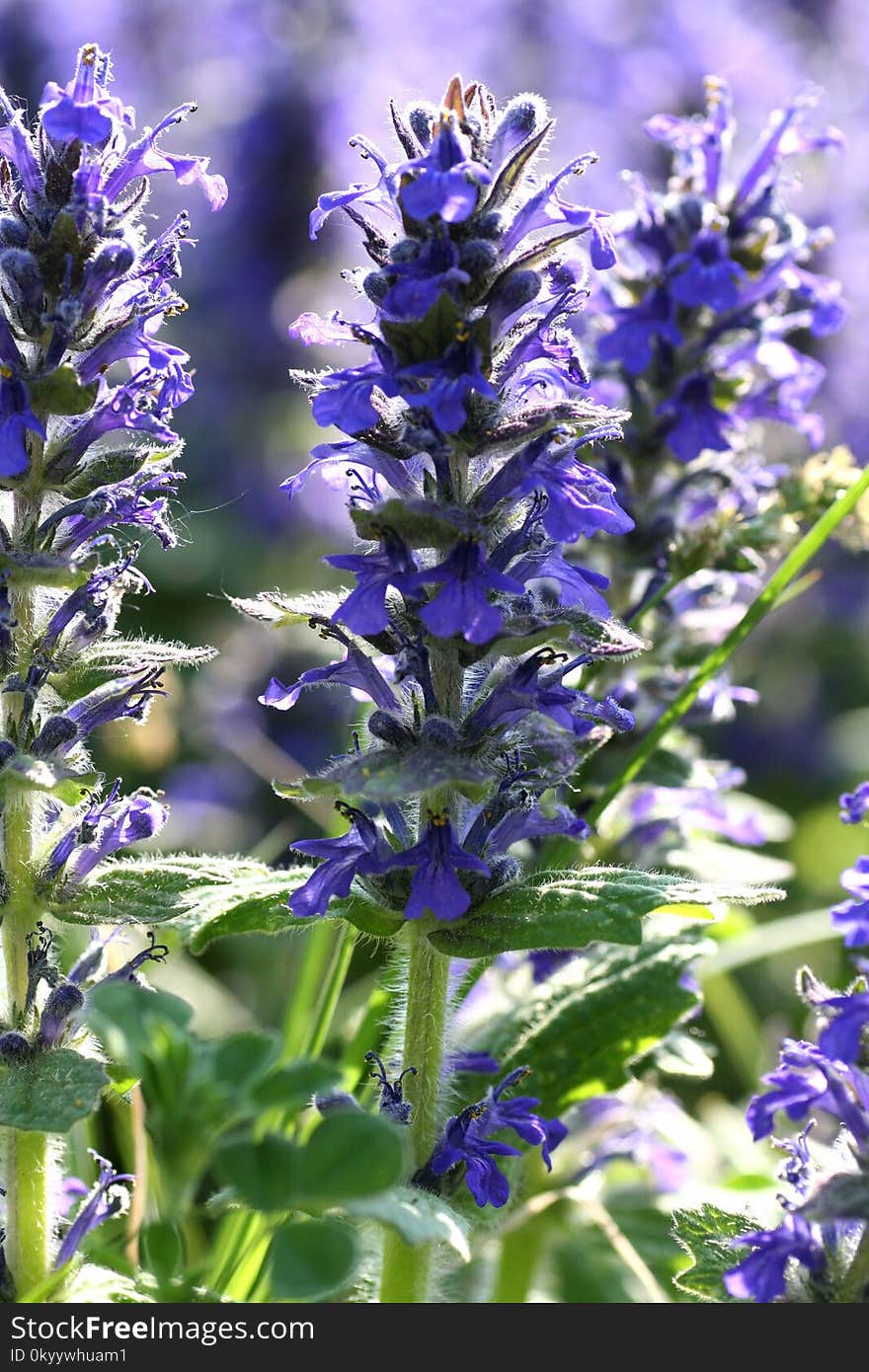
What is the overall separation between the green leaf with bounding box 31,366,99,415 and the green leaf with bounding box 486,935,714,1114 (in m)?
1.59

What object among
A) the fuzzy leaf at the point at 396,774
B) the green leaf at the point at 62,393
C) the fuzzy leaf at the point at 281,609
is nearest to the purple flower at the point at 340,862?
the fuzzy leaf at the point at 396,774

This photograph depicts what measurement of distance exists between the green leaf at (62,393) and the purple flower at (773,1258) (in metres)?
1.68

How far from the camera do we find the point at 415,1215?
1911 mm

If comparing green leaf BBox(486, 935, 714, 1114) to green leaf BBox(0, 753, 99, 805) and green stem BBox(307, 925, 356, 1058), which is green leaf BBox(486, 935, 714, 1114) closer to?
green stem BBox(307, 925, 356, 1058)

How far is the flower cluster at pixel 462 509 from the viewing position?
218 cm

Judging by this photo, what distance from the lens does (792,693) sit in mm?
8703

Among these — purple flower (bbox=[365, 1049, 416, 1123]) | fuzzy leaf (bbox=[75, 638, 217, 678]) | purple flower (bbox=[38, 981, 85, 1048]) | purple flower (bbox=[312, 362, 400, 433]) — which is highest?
purple flower (bbox=[312, 362, 400, 433])

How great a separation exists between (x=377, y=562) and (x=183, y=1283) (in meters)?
1.11

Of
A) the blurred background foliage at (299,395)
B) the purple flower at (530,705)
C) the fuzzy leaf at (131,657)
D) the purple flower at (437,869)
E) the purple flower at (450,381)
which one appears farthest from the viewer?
the blurred background foliage at (299,395)

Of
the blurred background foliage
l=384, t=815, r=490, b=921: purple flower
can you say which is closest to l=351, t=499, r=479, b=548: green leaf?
l=384, t=815, r=490, b=921: purple flower

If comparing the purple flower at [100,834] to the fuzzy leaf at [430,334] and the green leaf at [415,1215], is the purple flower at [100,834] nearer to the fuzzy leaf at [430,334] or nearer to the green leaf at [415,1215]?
the green leaf at [415,1215]

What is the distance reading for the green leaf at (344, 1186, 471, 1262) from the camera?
179cm
